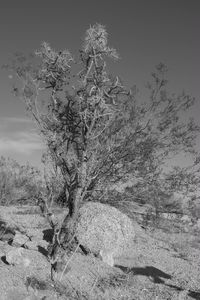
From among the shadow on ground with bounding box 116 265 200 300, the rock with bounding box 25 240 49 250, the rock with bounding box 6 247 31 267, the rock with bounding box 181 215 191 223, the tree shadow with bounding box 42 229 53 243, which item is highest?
the rock with bounding box 181 215 191 223

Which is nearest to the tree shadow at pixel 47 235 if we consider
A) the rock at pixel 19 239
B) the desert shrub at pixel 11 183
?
the rock at pixel 19 239

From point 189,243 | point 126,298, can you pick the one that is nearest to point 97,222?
point 126,298

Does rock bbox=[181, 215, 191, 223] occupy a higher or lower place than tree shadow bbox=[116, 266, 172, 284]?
higher

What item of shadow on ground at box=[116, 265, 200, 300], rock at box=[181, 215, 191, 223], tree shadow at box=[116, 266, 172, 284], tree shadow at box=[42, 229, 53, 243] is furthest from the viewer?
rock at box=[181, 215, 191, 223]

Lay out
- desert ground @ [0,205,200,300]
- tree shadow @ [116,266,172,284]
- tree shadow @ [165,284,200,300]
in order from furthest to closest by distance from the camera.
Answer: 1. tree shadow @ [116,266,172,284]
2. tree shadow @ [165,284,200,300]
3. desert ground @ [0,205,200,300]

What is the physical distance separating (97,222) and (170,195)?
5.05 meters

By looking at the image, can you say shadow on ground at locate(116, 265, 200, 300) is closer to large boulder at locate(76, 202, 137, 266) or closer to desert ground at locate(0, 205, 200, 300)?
desert ground at locate(0, 205, 200, 300)

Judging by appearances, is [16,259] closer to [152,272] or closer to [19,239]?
[19,239]

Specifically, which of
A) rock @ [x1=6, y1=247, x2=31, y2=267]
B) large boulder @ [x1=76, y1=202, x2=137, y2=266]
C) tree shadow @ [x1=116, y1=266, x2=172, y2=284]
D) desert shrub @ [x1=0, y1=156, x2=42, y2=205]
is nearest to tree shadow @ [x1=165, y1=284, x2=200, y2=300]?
tree shadow @ [x1=116, y1=266, x2=172, y2=284]

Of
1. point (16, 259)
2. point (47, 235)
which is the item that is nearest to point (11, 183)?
point (47, 235)

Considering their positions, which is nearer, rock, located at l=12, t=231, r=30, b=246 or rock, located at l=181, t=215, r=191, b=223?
rock, located at l=12, t=231, r=30, b=246

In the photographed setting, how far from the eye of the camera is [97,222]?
8.47m

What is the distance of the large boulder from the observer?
26.7 ft

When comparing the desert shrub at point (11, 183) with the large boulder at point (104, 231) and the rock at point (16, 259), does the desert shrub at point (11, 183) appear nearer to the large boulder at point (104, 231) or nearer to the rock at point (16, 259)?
the large boulder at point (104, 231)
